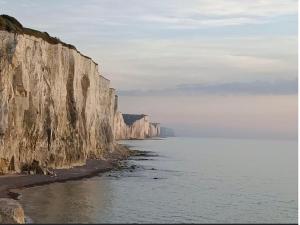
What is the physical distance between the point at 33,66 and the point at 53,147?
9513 mm

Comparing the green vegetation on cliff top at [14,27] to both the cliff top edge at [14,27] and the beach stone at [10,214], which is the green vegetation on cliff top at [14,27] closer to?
the cliff top edge at [14,27]

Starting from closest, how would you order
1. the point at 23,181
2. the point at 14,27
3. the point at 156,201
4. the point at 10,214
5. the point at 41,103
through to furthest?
1. the point at 10,214
2. the point at 156,201
3. the point at 23,181
4. the point at 41,103
5. the point at 14,27

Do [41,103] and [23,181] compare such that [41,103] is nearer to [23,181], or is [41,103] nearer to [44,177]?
[44,177]

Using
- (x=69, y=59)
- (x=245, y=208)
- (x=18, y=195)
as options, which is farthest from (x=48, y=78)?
(x=245, y=208)

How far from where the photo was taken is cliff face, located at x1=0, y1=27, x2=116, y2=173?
45.8 meters

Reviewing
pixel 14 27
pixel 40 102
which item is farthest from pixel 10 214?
pixel 14 27

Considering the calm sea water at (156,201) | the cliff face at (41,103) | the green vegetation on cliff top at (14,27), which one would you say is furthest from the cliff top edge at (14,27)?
the calm sea water at (156,201)

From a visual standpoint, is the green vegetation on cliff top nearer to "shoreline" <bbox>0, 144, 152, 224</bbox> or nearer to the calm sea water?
"shoreline" <bbox>0, 144, 152, 224</bbox>

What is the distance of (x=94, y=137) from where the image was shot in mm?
76938

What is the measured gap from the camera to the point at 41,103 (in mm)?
52656

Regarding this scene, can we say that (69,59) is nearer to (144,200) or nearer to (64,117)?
(64,117)

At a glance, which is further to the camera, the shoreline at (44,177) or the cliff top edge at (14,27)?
the cliff top edge at (14,27)

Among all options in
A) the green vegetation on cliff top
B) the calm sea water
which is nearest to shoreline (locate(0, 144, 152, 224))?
the calm sea water

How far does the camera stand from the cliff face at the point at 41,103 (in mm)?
45812
